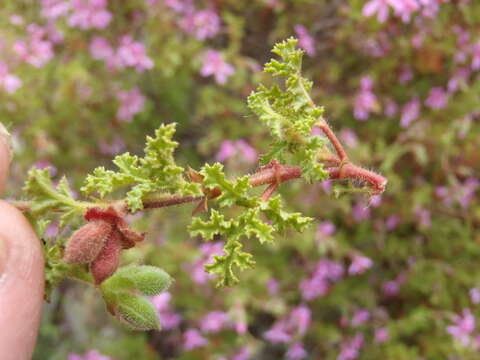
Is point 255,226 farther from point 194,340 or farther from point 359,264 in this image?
point 194,340

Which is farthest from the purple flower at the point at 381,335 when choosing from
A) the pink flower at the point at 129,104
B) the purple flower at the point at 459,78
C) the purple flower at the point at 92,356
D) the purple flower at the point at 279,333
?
the pink flower at the point at 129,104

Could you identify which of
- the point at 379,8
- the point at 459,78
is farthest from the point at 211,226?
the point at 459,78

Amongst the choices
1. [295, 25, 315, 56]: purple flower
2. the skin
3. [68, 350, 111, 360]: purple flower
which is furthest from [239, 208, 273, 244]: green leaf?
[68, 350, 111, 360]: purple flower

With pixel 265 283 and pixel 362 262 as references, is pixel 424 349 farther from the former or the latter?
pixel 265 283

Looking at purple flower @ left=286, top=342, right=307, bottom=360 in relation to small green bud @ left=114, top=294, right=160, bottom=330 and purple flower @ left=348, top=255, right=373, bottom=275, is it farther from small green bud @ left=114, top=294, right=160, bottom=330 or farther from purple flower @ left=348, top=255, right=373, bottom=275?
small green bud @ left=114, top=294, right=160, bottom=330

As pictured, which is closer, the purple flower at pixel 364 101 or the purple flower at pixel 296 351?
the purple flower at pixel 364 101

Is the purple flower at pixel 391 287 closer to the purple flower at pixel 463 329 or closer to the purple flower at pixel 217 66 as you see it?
the purple flower at pixel 463 329

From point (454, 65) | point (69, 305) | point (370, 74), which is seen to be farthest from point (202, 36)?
point (69, 305)
